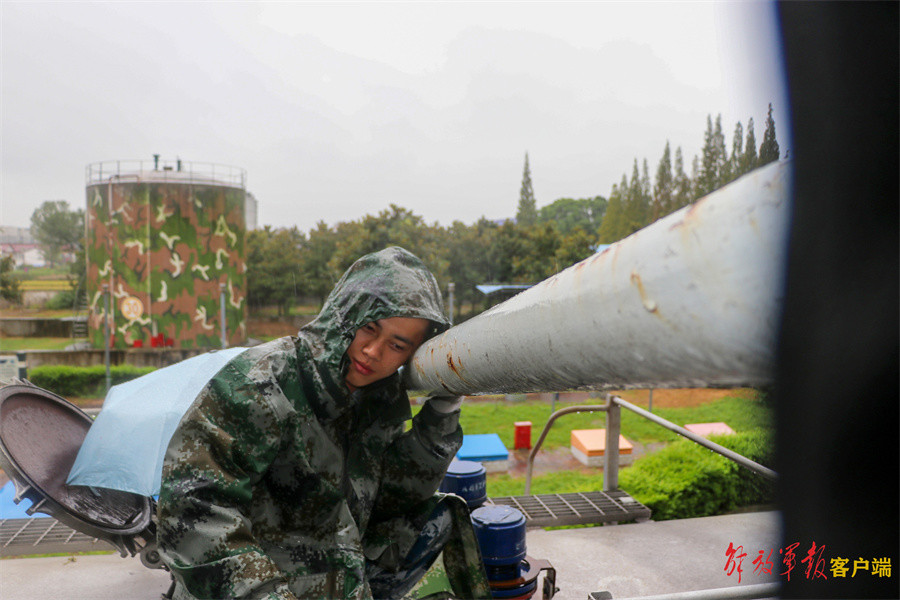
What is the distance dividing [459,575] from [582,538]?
6.12ft

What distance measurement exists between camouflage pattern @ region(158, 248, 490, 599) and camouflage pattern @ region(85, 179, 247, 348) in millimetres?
16381

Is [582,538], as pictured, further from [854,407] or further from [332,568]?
[854,407]

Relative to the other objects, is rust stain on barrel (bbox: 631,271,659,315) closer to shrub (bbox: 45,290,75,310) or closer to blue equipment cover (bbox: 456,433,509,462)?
blue equipment cover (bbox: 456,433,509,462)

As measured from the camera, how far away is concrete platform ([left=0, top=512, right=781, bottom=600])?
3.63m

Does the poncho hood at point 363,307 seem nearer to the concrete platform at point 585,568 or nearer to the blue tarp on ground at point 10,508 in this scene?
the concrete platform at point 585,568

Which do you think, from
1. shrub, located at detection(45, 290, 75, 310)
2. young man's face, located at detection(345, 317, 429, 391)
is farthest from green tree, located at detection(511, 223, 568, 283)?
shrub, located at detection(45, 290, 75, 310)

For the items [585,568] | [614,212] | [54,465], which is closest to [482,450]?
[585,568]

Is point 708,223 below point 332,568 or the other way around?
the other way around

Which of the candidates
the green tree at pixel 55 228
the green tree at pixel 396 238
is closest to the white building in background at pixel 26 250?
the green tree at pixel 55 228

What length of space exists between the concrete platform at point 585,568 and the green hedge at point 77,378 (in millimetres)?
12579

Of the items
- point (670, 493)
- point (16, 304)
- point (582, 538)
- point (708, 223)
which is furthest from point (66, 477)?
point (16, 304)

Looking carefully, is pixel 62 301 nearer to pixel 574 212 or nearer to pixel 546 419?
pixel 546 419

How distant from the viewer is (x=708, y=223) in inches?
17.8

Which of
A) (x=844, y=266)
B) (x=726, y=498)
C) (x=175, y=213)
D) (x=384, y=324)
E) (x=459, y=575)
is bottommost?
(x=726, y=498)
